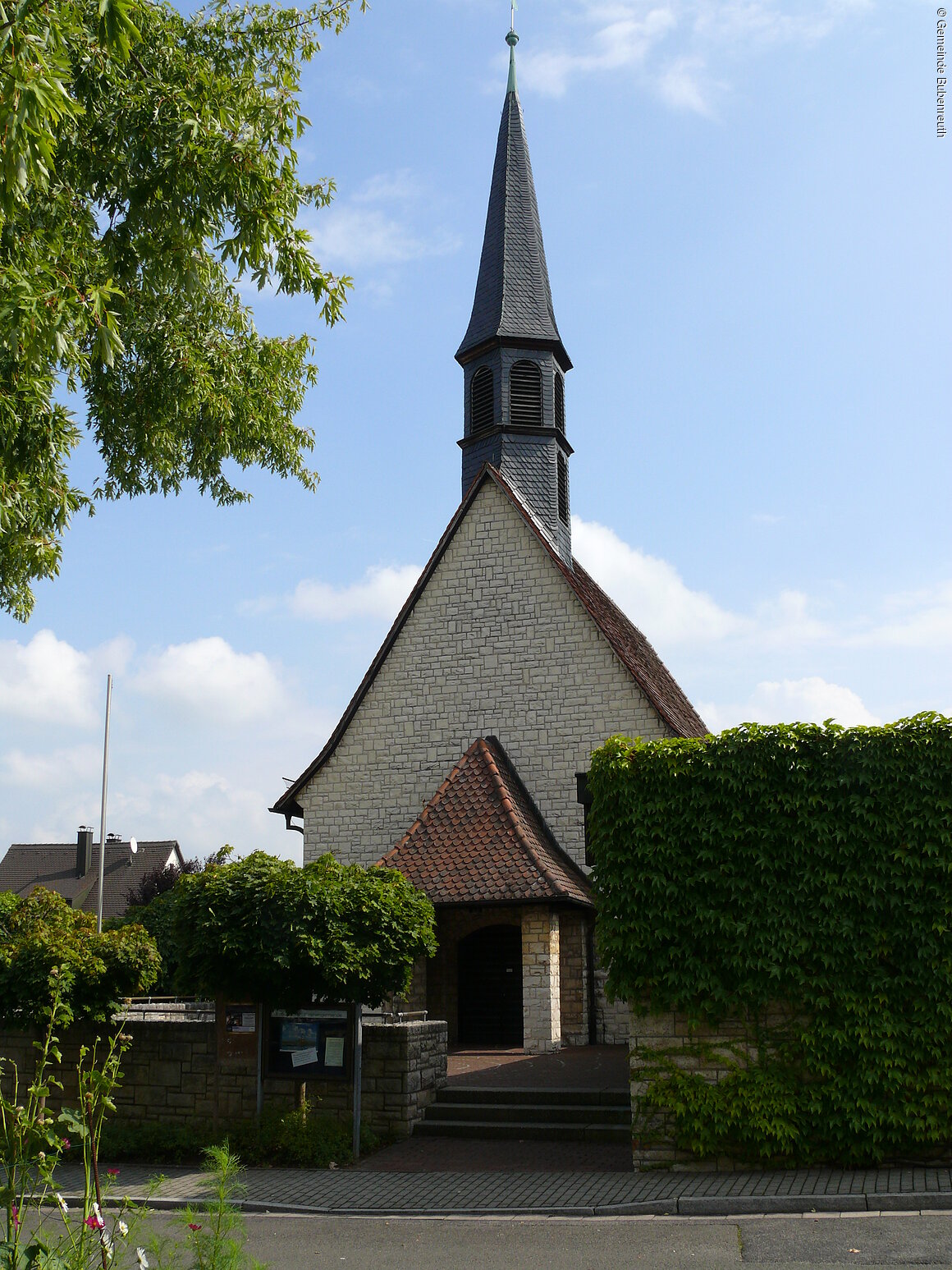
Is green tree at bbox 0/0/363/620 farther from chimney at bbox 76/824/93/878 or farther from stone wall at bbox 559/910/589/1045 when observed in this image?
chimney at bbox 76/824/93/878

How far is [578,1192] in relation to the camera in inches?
382

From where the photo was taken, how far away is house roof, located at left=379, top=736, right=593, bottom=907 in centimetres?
1744

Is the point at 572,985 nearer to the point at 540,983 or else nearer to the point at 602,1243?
the point at 540,983

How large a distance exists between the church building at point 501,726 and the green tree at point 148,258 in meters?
8.43

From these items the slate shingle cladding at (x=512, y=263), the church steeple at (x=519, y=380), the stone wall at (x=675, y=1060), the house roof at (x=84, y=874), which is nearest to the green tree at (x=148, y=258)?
the stone wall at (x=675, y=1060)

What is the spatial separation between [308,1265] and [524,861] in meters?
10.2

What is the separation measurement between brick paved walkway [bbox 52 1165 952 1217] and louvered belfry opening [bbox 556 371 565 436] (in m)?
17.8

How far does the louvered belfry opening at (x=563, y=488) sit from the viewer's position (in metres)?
24.9

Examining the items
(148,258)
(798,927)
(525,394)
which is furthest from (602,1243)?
(525,394)

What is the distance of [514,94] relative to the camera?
30.4 meters

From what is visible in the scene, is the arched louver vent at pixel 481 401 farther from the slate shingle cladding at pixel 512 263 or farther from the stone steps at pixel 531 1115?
the stone steps at pixel 531 1115

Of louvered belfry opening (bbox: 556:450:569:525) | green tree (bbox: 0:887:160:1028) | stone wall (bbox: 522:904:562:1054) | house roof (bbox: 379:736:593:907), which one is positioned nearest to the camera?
green tree (bbox: 0:887:160:1028)

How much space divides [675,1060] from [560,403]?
1779 centimetres

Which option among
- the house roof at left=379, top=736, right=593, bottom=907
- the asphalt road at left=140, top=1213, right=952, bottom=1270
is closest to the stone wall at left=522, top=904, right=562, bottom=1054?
the house roof at left=379, top=736, right=593, bottom=907
